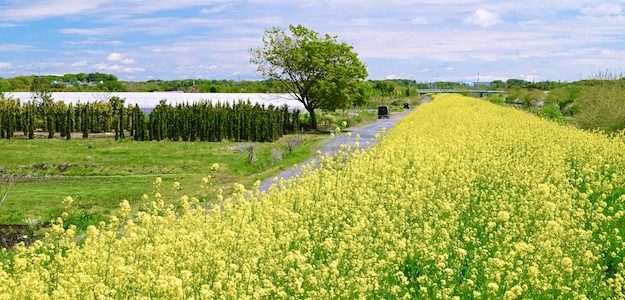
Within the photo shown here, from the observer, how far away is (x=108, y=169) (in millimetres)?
24969

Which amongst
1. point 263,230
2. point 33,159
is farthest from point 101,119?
point 263,230

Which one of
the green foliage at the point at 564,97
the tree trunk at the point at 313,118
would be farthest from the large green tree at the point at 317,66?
the green foliage at the point at 564,97

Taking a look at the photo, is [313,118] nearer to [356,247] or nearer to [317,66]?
[317,66]

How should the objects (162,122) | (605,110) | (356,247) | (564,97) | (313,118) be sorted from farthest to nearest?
(564,97)
(313,118)
(162,122)
(605,110)
(356,247)

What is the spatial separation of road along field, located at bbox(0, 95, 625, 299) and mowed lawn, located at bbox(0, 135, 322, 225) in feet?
17.3

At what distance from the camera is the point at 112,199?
1798cm

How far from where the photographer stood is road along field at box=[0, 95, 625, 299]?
257 inches

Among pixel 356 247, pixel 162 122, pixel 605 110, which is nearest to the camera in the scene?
pixel 356 247

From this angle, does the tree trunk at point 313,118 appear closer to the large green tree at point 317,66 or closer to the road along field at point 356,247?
the large green tree at point 317,66

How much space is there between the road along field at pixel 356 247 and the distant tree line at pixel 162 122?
944 inches

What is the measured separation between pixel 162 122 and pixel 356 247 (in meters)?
31.5

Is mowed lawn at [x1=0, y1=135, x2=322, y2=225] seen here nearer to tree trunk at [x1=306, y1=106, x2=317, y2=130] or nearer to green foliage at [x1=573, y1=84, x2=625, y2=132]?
tree trunk at [x1=306, y1=106, x2=317, y2=130]

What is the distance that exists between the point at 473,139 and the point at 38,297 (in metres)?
17.2

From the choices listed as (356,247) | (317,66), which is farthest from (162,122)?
(356,247)
